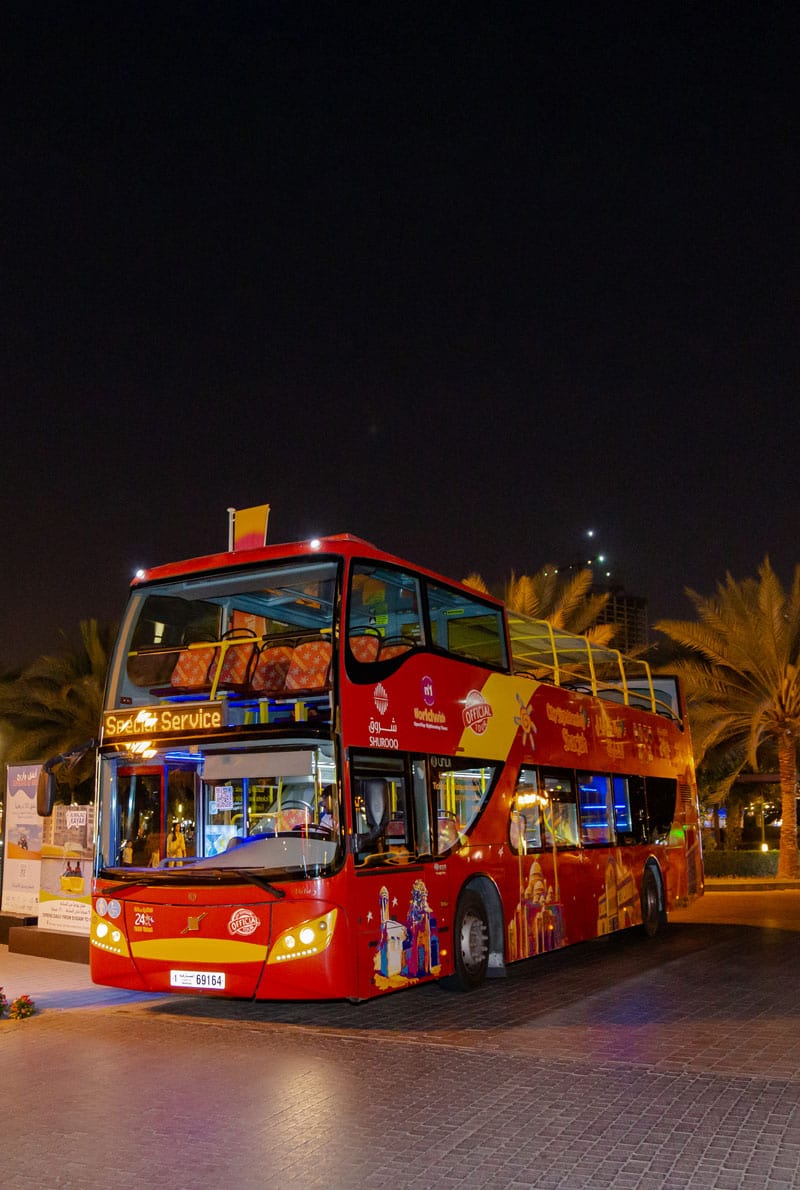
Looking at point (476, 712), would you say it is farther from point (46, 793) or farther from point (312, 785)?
point (46, 793)

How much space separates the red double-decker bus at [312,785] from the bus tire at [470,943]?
0.09 feet

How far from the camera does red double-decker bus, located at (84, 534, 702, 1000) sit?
29.3 ft

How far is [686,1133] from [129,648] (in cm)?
630

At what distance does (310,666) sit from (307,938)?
83.2 inches

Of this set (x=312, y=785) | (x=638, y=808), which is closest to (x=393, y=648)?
(x=312, y=785)

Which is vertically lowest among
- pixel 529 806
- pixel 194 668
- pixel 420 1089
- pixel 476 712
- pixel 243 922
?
pixel 420 1089

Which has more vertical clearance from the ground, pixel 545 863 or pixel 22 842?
pixel 22 842

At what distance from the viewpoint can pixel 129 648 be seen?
10.4 meters

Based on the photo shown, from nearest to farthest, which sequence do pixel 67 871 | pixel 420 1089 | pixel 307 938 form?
pixel 420 1089
pixel 307 938
pixel 67 871

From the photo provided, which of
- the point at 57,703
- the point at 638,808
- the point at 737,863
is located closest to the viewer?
the point at 638,808

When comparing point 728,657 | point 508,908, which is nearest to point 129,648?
point 508,908

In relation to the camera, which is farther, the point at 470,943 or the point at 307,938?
the point at 470,943

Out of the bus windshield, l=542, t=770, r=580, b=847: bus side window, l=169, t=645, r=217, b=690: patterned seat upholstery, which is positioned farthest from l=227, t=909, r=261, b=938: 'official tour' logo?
l=542, t=770, r=580, b=847: bus side window

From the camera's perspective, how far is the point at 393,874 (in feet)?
31.1
